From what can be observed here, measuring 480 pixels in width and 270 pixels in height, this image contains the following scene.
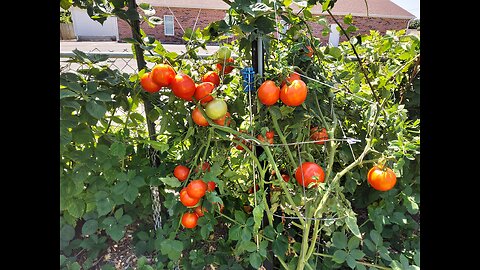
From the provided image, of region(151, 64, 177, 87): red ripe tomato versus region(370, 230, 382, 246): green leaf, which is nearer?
region(151, 64, 177, 87): red ripe tomato

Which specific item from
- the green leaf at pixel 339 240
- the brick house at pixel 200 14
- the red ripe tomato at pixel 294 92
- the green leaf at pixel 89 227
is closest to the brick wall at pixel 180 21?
the brick house at pixel 200 14

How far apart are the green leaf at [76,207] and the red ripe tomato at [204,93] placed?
0.45 metres

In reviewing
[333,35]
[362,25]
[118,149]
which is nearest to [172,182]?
[118,149]

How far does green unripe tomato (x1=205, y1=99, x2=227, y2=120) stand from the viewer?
0.84m

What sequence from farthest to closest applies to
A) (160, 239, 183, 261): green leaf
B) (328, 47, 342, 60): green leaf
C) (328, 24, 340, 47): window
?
(328, 24, 340, 47): window
(328, 47, 342, 60): green leaf
(160, 239, 183, 261): green leaf

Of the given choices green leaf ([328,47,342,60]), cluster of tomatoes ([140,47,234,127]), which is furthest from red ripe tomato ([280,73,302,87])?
green leaf ([328,47,342,60])

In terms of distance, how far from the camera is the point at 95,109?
84cm

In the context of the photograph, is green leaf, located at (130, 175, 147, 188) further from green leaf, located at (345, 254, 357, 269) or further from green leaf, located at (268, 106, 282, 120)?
green leaf, located at (345, 254, 357, 269)

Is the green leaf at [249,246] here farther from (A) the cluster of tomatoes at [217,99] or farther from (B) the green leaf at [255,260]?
(A) the cluster of tomatoes at [217,99]

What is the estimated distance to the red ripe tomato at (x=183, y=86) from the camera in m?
0.83

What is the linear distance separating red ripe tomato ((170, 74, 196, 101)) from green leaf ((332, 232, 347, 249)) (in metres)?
0.61
